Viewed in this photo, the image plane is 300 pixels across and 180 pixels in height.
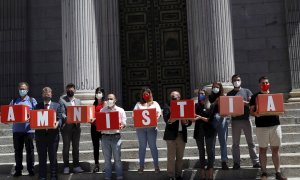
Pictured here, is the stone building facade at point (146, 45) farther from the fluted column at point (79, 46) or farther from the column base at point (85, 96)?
the column base at point (85, 96)

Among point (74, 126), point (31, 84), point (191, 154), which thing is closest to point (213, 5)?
point (191, 154)

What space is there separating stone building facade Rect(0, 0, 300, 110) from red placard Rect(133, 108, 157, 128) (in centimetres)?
663

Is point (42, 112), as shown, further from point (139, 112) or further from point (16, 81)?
point (16, 81)

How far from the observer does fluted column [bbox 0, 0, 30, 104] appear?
16734 millimetres

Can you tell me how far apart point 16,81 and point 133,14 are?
5016mm

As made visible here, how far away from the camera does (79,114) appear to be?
31.9 feet

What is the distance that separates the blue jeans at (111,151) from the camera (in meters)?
9.38

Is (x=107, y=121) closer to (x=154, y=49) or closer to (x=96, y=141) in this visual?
(x=96, y=141)

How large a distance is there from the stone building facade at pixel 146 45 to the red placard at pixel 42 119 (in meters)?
6.65

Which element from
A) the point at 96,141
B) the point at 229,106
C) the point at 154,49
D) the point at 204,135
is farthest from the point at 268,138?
the point at 154,49

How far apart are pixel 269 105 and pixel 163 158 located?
10.1ft

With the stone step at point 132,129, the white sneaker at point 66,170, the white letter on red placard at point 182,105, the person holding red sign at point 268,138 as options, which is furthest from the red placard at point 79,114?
the person holding red sign at point 268,138

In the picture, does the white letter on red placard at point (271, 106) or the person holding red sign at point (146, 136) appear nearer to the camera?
the white letter on red placard at point (271, 106)

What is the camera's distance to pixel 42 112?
369 inches
